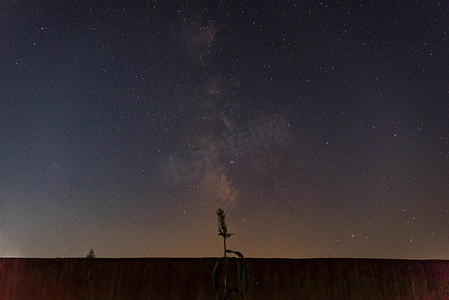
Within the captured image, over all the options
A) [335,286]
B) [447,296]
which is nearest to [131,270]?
[335,286]

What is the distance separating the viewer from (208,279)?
11.6 feet

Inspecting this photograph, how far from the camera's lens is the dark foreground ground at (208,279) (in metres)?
3.56

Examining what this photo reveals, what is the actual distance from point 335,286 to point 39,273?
2.67 meters

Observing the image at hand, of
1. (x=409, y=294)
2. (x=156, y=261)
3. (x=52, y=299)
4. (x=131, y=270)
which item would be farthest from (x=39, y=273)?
(x=409, y=294)

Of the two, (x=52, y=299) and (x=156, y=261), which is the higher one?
(x=156, y=261)

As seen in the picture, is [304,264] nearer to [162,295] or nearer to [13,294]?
[162,295]

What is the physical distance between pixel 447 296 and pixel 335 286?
977mm

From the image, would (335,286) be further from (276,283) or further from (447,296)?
(447,296)

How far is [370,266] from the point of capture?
365cm

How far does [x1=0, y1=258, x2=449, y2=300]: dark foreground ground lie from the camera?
356 cm

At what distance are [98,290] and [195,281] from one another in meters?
0.86

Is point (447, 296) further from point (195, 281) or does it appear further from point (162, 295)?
point (162, 295)

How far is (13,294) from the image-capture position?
3678 mm

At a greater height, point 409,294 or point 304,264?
point 304,264
